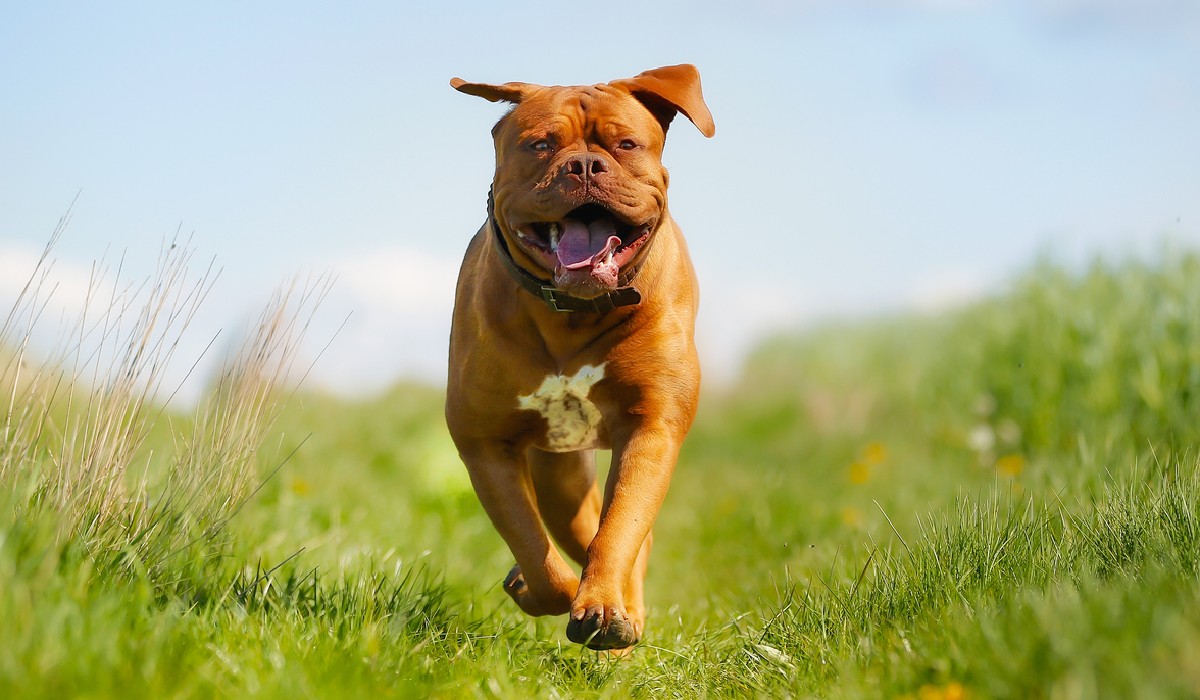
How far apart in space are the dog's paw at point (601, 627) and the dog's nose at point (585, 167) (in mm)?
Answer: 1372

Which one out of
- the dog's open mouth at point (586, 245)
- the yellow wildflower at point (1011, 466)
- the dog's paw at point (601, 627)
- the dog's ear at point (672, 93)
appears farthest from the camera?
the yellow wildflower at point (1011, 466)

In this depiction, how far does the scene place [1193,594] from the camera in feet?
9.43

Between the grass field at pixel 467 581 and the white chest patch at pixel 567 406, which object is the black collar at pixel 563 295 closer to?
the white chest patch at pixel 567 406

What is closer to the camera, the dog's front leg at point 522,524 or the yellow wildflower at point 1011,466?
the dog's front leg at point 522,524

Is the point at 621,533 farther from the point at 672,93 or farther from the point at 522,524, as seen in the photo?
the point at 672,93

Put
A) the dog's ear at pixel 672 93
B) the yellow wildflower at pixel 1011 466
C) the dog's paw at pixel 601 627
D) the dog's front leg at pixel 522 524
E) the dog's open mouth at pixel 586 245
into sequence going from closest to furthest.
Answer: the dog's paw at pixel 601 627 → the dog's open mouth at pixel 586 245 → the dog's front leg at pixel 522 524 → the dog's ear at pixel 672 93 → the yellow wildflower at pixel 1011 466

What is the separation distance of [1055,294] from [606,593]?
284 inches

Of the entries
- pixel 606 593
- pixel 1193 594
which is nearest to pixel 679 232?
pixel 606 593

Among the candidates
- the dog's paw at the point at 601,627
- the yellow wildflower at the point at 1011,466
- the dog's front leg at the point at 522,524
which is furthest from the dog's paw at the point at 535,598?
the yellow wildflower at the point at 1011,466

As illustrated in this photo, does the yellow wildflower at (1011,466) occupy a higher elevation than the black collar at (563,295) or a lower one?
lower

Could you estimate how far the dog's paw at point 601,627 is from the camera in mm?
3627

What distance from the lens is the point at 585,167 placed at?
3820mm

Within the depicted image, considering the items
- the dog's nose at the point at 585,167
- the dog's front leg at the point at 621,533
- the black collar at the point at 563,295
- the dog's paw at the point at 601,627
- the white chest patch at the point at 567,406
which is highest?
the dog's nose at the point at 585,167

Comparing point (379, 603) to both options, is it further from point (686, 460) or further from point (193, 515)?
point (686, 460)
